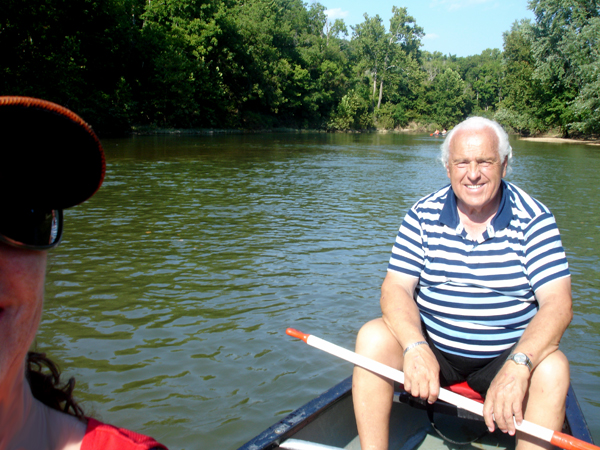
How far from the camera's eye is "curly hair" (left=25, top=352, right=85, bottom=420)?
914 millimetres

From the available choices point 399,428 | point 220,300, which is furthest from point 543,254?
point 220,300

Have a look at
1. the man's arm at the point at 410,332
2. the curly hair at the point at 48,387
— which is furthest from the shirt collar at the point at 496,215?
the curly hair at the point at 48,387

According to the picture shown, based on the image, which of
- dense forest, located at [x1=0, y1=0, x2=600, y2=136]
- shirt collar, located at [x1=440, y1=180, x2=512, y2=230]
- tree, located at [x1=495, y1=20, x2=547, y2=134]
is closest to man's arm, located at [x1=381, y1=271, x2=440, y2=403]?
shirt collar, located at [x1=440, y1=180, x2=512, y2=230]

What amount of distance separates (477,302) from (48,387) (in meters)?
2.05

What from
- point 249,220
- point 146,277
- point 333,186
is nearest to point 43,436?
point 146,277

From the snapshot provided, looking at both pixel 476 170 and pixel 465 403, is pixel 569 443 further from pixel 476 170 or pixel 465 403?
pixel 476 170

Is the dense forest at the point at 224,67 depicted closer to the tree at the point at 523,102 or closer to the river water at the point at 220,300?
the tree at the point at 523,102

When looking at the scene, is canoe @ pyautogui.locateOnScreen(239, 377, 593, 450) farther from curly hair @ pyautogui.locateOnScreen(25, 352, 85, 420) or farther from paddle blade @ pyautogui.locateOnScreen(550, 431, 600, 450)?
curly hair @ pyautogui.locateOnScreen(25, 352, 85, 420)

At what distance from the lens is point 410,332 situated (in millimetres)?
2416

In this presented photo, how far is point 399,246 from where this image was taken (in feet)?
9.06

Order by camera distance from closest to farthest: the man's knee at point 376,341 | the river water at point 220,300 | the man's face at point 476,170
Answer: the man's knee at point 376,341 < the man's face at point 476,170 < the river water at point 220,300

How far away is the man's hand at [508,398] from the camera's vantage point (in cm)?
206

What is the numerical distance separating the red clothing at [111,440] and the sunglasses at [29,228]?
0.33m

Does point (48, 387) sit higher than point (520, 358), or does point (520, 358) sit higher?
point (48, 387)
